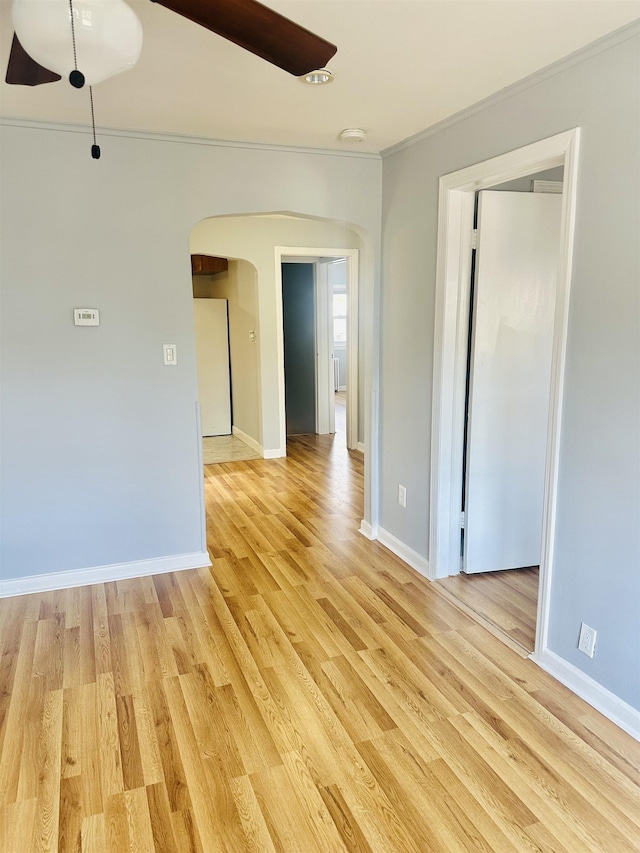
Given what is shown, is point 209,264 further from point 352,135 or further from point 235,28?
point 235,28

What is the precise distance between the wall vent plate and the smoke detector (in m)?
1.62

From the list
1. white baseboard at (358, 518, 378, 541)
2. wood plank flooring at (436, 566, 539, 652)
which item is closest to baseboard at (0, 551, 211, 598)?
white baseboard at (358, 518, 378, 541)

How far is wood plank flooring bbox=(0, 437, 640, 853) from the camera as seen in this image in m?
1.73

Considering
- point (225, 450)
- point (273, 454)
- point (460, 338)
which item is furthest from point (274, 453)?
point (460, 338)

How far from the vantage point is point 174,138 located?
306cm

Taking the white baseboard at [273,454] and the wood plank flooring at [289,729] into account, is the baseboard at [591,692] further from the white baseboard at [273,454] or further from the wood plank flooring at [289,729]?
the white baseboard at [273,454]

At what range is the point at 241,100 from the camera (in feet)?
8.27

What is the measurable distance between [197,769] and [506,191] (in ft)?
9.73

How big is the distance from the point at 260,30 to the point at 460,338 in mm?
2020

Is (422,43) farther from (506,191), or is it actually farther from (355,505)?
(355,505)

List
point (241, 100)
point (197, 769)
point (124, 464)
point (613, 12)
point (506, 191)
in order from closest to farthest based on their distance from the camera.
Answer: point (613, 12), point (197, 769), point (241, 100), point (506, 191), point (124, 464)

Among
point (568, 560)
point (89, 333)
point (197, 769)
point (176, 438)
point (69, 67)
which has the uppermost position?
point (69, 67)

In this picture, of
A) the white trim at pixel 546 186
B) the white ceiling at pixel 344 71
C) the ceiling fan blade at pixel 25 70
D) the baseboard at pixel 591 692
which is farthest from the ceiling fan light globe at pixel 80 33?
the baseboard at pixel 591 692

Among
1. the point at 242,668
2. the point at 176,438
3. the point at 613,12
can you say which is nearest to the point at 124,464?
the point at 176,438
